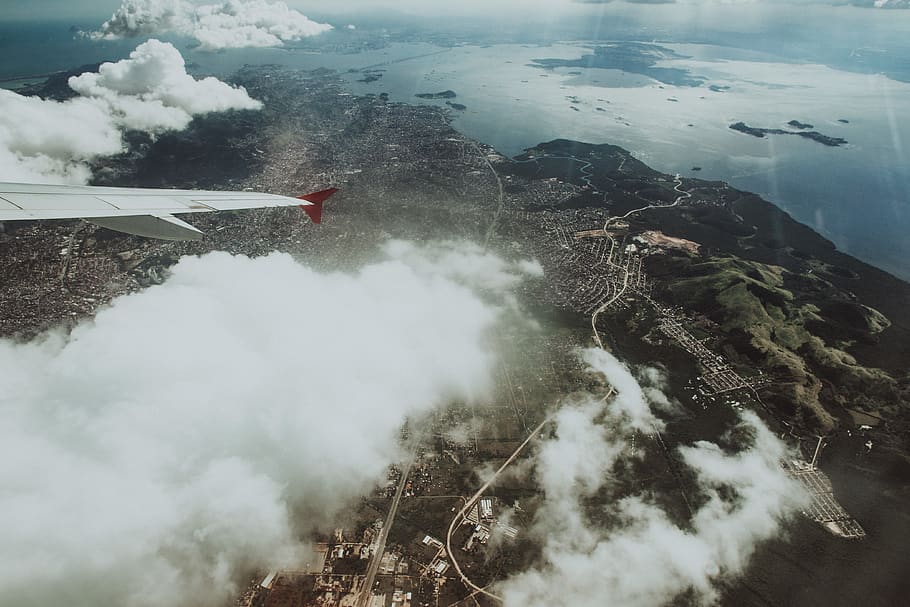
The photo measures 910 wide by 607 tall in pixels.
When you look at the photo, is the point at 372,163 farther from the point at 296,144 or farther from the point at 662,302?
the point at 662,302

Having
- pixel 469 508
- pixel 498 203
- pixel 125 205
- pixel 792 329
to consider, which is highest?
pixel 125 205

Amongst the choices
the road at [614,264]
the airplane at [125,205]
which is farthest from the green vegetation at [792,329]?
the airplane at [125,205]

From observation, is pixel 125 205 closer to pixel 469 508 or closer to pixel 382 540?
pixel 382 540

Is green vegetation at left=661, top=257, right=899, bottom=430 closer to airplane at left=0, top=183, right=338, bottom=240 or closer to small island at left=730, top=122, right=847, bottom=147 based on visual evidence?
airplane at left=0, top=183, right=338, bottom=240

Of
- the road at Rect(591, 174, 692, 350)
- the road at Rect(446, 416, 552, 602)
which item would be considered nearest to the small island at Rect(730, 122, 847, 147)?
the road at Rect(591, 174, 692, 350)

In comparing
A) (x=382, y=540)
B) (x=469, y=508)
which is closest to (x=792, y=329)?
(x=469, y=508)

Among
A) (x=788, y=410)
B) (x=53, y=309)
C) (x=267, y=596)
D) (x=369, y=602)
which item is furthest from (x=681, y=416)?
(x=53, y=309)

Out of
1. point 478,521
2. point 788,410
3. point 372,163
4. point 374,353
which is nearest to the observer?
point 478,521
